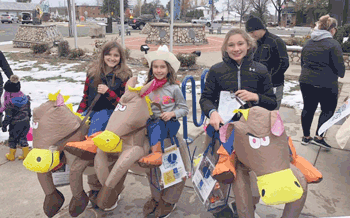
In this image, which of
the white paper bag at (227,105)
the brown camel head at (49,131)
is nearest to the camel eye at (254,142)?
the white paper bag at (227,105)

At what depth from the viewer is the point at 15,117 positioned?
3822mm

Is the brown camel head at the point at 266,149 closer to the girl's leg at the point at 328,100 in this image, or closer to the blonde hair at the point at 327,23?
the girl's leg at the point at 328,100

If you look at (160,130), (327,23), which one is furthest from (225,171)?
(327,23)

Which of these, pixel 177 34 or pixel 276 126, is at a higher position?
pixel 177 34

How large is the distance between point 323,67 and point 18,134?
13.5ft

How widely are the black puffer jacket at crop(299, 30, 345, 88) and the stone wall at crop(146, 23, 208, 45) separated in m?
13.7

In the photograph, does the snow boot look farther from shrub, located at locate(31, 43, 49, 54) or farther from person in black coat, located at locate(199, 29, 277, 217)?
shrub, located at locate(31, 43, 49, 54)

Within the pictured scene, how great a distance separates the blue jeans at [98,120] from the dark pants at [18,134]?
1.78m

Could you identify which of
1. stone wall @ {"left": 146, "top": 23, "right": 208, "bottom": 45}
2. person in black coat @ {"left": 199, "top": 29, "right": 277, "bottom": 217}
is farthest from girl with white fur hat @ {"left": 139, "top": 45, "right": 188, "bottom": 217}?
stone wall @ {"left": 146, "top": 23, "right": 208, "bottom": 45}

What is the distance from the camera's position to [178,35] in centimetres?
1711

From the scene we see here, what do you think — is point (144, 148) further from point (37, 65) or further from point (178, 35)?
point (178, 35)

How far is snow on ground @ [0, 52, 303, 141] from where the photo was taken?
643 cm

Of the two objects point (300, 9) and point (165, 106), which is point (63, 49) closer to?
point (165, 106)

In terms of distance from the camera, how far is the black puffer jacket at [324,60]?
3.68 meters
